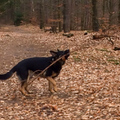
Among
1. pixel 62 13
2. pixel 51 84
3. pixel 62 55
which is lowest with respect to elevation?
pixel 51 84

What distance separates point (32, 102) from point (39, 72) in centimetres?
95

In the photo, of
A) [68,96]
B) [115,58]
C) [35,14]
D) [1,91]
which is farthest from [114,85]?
[35,14]

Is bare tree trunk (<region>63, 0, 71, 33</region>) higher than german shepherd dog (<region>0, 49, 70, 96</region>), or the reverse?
bare tree trunk (<region>63, 0, 71, 33</region>)

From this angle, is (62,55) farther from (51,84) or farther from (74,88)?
(74,88)

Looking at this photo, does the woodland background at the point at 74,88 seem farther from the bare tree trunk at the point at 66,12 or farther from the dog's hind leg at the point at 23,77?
the bare tree trunk at the point at 66,12

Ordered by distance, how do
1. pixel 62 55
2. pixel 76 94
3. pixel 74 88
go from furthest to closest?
pixel 74 88, pixel 76 94, pixel 62 55

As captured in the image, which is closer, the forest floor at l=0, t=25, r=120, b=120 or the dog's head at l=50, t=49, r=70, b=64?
the forest floor at l=0, t=25, r=120, b=120

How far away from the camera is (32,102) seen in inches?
254

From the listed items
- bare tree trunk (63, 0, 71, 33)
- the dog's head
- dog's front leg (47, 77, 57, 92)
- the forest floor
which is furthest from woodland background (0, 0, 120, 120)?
bare tree trunk (63, 0, 71, 33)

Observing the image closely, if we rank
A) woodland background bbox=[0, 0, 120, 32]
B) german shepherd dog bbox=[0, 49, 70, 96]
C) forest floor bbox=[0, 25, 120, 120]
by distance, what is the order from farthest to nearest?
woodland background bbox=[0, 0, 120, 32] → german shepherd dog bbox=[0, 49, 70, 96] → forest floor bbox=[0, 25, 120, 120]

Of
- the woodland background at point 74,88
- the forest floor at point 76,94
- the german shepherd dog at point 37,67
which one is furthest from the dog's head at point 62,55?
the woodland background at point 74,88

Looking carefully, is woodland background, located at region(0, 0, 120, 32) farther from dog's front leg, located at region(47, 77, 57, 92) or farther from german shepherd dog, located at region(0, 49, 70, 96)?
german shepherd dog, located at region(0, 49, 70, 96)

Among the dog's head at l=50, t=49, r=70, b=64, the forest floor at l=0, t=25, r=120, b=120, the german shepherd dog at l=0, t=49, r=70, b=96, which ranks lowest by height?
the forest floor at l=0, t=25, r=120, b=120

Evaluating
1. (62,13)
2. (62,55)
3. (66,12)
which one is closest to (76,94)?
(62,55)
